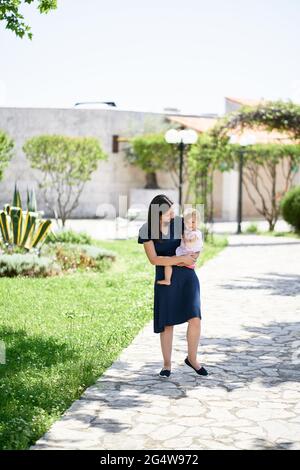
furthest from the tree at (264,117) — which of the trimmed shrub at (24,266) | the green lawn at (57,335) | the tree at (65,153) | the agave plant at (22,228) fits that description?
the trimmed shrub at (24,266)

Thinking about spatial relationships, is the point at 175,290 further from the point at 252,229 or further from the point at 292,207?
the point at 252,229

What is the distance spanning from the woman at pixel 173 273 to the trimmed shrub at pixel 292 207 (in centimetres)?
1859

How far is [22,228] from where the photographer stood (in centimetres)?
1470

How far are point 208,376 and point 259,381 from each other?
1.56 feet

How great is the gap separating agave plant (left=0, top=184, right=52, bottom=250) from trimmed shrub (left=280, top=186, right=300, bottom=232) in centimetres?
1221

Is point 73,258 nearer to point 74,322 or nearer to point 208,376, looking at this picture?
point 74,322

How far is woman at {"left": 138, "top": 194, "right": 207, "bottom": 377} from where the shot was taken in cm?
675

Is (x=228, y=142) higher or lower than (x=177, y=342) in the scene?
higher

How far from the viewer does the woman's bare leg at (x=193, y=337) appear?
6.91 meters

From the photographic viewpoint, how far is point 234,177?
35750 millimetres

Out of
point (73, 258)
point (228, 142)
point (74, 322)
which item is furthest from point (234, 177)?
point (74, 322)

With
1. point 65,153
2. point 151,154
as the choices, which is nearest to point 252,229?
point 65,153

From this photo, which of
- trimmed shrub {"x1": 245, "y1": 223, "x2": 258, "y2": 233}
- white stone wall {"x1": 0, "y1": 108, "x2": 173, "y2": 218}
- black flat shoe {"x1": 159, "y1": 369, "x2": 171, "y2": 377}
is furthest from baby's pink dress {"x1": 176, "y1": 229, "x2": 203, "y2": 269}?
white stone wall {"x1": 0, "y1": 108, "x2": 173, "y2": 218}

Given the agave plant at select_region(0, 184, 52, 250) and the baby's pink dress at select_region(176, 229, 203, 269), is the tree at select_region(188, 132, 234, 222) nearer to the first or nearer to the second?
the agave plant at select_region(0, 184, 52, 250)
